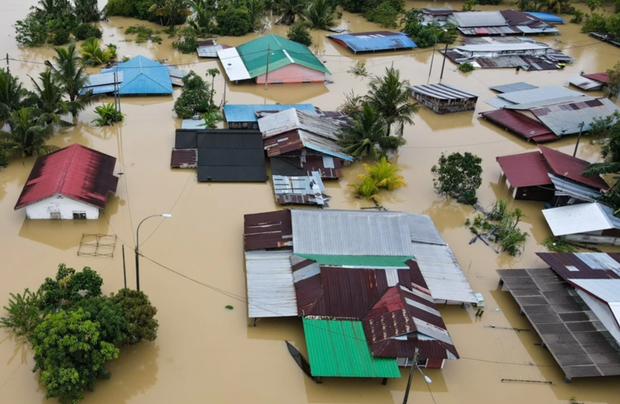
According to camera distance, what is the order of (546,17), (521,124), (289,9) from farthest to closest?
(546,17)
(289,9)
(521,124)

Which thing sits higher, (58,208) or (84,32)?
(84,32)

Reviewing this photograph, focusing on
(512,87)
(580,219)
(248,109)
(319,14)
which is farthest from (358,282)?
(319,14)

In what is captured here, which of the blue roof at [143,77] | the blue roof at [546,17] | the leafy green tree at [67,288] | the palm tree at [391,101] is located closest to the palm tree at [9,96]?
the blue roof at [143,77]

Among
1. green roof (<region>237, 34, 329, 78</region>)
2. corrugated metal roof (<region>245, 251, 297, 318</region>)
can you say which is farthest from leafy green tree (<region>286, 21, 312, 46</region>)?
corrugated metal roof (<region>245, 251, 297, 318</region>)

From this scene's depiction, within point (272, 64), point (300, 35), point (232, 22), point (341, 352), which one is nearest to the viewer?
point (341, 352)

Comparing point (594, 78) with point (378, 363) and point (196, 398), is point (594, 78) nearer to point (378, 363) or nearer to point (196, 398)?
point (378, 363)

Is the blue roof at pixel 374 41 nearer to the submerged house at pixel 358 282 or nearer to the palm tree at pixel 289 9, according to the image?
the palm tree at pixel 289 9

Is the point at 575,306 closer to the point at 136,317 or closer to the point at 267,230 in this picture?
the point at 267,230
